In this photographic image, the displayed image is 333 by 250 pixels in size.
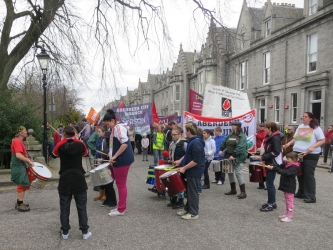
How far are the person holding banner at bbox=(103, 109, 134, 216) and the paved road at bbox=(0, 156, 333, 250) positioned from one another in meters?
0.41

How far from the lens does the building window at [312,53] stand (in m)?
19.4

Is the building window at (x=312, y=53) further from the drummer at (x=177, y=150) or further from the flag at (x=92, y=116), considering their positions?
the drummer at (x=177, y=150)

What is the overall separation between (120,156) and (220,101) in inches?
236

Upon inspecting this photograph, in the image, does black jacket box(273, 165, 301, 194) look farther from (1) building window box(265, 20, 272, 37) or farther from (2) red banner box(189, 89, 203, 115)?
(1) building window box(265, 20, 272, 37)

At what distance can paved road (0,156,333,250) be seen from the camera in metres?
4.53

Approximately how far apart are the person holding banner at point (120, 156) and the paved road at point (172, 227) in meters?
0.41

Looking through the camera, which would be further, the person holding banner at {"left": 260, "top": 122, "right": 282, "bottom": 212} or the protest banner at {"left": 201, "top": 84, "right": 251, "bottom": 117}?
the protest banner at {"left": 201, "top": 84, "right": 251, "bottom": 117}

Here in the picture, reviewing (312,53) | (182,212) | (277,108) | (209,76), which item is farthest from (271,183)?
(209,76)

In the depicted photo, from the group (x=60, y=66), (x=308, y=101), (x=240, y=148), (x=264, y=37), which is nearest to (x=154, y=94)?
(x=264, y=37)

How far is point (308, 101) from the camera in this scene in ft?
64.3

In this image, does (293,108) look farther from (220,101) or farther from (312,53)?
(220,101)

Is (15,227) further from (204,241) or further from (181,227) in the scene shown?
(204,241)

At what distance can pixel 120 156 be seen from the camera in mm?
5758

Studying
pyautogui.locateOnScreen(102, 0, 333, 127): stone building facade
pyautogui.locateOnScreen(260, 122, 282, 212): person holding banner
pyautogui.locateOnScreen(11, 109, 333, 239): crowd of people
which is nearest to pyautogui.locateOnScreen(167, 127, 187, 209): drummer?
pyautogui.locateOnScreen(11, 109, 333, 239): crowd of people
